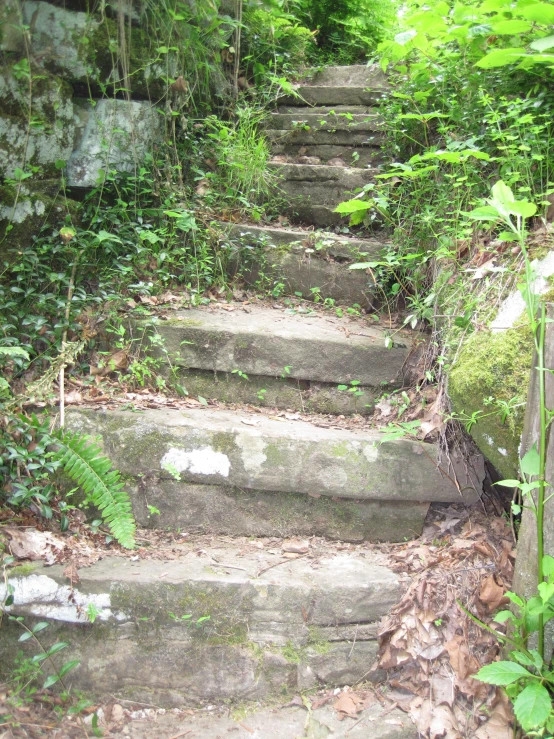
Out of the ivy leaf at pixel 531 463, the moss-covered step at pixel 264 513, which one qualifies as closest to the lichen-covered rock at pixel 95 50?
the moss-covered step at pixel 264 513

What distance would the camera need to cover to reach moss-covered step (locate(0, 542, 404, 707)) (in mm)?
2068

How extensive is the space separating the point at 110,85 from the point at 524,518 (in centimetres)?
327

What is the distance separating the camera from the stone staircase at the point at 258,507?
6.82 ft

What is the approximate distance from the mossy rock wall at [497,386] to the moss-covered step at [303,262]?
143cm

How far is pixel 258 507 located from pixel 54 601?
35.8 inches

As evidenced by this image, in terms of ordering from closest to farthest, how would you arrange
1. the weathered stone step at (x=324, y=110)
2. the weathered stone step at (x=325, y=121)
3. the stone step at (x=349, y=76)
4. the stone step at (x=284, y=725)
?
the stone step at (x=284, y=725)
the weathered stone step at (x=325, y=121)
the weathered stone step at (x=324, y=110)
the stone step at (x=349, y=76)

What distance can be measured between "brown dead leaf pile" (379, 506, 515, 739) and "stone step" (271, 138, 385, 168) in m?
3.14

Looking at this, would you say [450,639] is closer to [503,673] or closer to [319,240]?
[503,673]

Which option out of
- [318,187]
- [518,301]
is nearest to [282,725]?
[518,301]

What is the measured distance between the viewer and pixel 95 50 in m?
3.21

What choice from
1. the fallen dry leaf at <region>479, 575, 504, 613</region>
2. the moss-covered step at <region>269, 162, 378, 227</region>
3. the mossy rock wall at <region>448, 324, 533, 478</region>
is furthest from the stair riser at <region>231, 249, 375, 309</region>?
the fallen dry leaf at <region>479, 575, 504, 613</region>

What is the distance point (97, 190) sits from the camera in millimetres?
3330

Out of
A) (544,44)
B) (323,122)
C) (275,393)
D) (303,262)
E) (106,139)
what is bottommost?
(275,393)

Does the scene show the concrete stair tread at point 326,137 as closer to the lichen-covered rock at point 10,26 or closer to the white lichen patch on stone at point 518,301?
the lichen-covered rock at point 10,26
